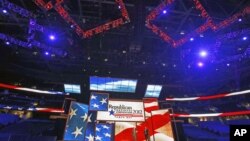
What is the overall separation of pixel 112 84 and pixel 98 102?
43.2 ft

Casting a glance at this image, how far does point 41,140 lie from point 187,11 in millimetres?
13062

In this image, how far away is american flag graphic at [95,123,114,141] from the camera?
571 cm

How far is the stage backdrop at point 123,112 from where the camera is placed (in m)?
6.00

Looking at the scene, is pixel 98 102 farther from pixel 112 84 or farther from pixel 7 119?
pixel 7 119

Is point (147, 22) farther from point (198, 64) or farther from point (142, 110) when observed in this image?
point (142, 110)

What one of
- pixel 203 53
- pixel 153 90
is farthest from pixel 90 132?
pixel 153 90

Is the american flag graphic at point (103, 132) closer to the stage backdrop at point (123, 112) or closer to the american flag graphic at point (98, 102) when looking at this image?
the stage backdrop at point (123, 112)

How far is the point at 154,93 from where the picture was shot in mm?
20188

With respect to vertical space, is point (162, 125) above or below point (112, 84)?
below

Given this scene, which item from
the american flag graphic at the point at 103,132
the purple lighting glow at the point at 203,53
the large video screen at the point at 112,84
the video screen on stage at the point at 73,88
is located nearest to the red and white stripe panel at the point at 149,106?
the american flag graphic at the point at 103,132

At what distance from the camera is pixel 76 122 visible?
562 centimetres

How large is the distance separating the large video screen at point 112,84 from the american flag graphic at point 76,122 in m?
12.1

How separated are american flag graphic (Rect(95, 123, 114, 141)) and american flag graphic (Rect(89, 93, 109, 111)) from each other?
43cm

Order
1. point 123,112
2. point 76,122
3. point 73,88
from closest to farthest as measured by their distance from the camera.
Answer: point 76,122, point 123,112, point 73,88
